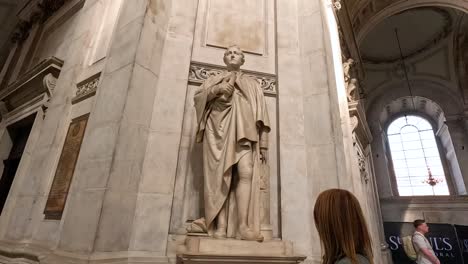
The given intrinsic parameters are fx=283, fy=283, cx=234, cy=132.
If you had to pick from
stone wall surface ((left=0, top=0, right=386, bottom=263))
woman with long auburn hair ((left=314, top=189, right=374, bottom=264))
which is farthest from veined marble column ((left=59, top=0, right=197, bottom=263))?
woman with long auburn hair ((left=314, top=189, right=374, bottom=264))

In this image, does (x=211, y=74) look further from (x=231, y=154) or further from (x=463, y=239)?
(x=463, y=239)

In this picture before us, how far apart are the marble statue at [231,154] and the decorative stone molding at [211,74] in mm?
809

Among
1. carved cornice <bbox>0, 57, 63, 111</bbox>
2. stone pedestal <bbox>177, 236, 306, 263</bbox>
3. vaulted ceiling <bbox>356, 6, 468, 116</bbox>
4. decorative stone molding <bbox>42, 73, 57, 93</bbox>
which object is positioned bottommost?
stone pedestal <bbox>177, 236, 306, 263</bbox>

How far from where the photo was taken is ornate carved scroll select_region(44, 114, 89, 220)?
140 inches

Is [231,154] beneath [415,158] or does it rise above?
beneath

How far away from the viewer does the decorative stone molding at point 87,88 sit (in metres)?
4.09

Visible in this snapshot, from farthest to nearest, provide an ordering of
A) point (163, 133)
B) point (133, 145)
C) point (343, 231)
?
point (163, 133) < point (133, 145) < point (343, 231)

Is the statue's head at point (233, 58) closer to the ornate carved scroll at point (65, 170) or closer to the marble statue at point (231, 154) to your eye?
the marble statue at point (231, 154)

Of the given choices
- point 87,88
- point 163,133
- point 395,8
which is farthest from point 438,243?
point 87,88

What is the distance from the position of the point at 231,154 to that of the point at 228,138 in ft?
0.55

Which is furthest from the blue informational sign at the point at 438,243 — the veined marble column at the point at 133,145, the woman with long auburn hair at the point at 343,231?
the woman with long auburn hair at the point at 343,231

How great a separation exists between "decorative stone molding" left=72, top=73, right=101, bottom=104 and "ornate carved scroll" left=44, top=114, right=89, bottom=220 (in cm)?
36

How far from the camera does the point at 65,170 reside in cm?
374

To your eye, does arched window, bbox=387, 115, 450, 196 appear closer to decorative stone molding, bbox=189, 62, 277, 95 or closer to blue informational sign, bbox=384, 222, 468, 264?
blue informational sign, bbox=384, 222, 468, 264
